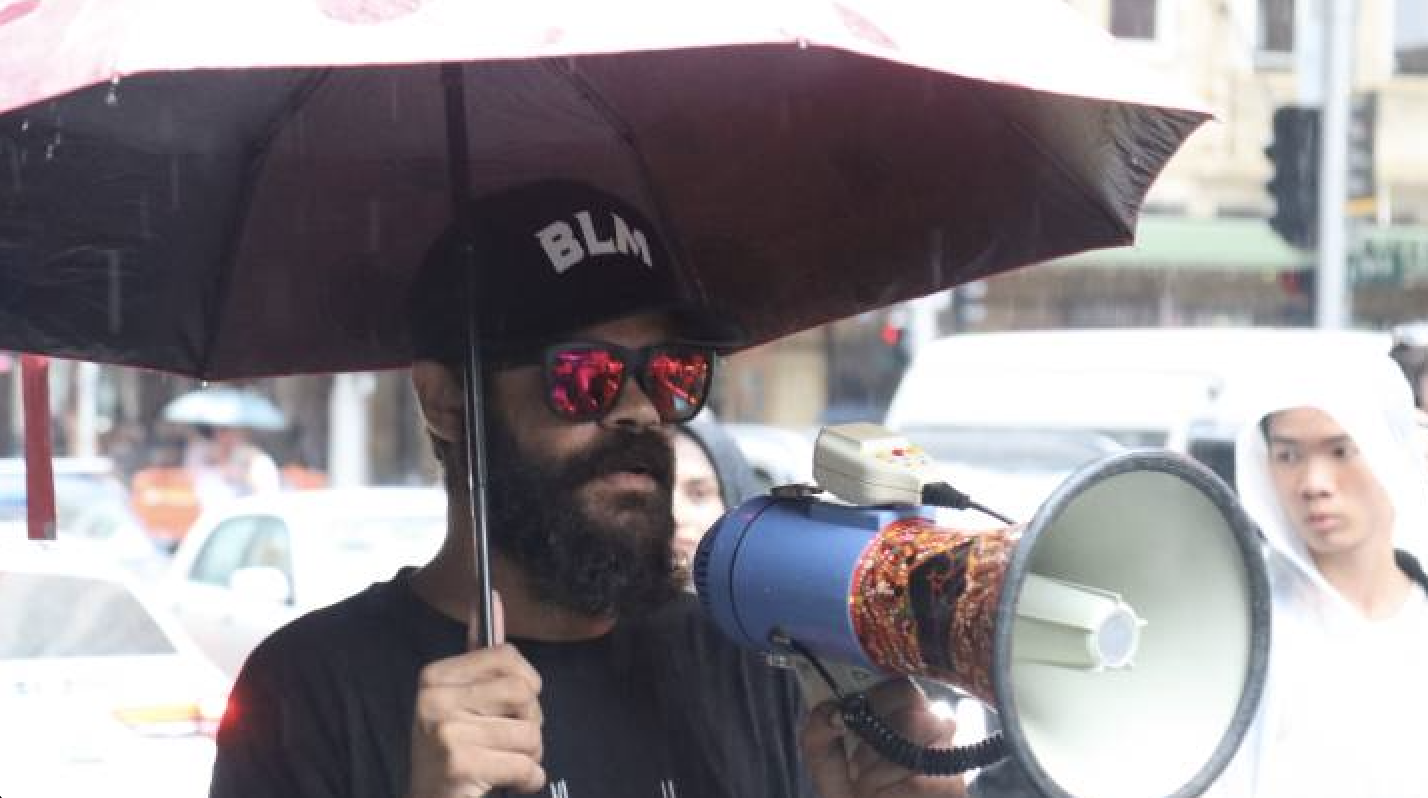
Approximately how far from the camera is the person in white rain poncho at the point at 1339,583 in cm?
368

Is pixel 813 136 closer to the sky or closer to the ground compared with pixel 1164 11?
closer to the ground

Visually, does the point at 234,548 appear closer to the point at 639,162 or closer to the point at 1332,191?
the point at 1332,191

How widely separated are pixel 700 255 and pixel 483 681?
0.96m

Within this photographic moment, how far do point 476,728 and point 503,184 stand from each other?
856mm

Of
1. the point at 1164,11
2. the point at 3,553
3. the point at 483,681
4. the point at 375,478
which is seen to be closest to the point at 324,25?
the point at 483,681

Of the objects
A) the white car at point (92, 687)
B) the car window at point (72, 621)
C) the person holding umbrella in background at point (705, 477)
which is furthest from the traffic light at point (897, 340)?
the car window at point (72, 621)

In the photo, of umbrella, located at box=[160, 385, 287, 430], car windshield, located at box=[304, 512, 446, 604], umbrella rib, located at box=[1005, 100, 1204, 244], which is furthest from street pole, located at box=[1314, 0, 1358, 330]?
umbrella, located at box=[160, 385, 287, 430]

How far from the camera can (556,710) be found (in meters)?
2.26

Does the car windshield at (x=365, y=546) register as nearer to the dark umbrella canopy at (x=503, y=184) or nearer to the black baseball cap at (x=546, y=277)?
the dark umbrella canopy at (x=503, y=184)

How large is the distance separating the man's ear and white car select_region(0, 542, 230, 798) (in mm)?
930

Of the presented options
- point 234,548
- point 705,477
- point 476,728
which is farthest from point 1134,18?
point 476,728

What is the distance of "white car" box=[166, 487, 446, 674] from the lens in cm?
826

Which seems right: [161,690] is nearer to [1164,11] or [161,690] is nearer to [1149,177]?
[1149,177]

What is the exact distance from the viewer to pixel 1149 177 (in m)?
2.62
